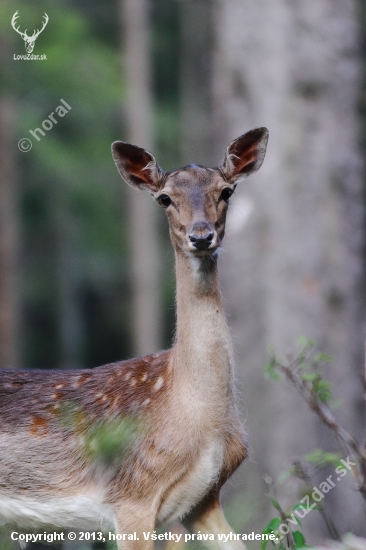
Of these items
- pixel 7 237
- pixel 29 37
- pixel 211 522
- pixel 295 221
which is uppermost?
pixel 29 37

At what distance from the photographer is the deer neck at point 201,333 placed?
6398mm

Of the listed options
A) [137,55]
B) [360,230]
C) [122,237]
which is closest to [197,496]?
[360,230]

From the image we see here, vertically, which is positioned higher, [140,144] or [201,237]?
[140,144]

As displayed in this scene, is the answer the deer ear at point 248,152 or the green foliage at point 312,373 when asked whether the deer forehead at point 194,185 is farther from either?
the green foliage at point 312,373

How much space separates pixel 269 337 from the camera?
11.2m

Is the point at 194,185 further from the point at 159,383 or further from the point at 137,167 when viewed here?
the point at 159,383

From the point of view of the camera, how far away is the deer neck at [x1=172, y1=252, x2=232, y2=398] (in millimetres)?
6398

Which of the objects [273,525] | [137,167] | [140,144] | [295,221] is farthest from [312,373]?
[140,144]

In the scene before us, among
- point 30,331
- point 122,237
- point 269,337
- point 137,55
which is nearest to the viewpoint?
A: point 269,337

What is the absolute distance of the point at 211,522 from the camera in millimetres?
6688

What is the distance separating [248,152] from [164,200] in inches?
31.4

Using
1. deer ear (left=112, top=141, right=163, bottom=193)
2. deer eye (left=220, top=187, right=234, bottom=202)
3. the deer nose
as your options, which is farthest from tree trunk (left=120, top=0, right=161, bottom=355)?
the deer nose

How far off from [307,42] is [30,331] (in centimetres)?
2843

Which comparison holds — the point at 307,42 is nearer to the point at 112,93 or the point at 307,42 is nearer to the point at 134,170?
the point at 134,170
